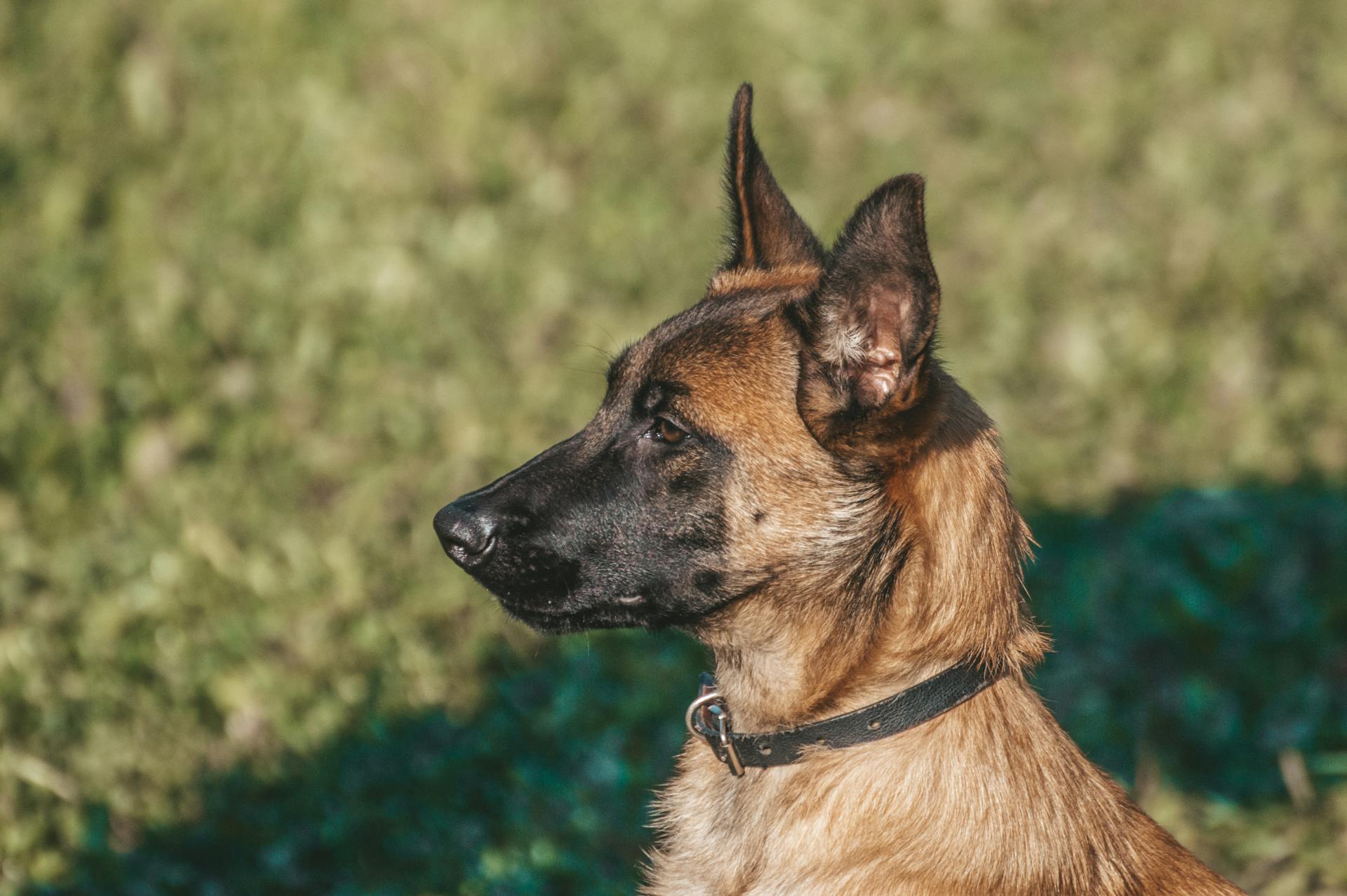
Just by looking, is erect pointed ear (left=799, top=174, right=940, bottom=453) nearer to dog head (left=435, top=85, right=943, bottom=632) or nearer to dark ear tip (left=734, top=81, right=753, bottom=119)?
dog head (left=435, top=85, right=943, bottom=632)

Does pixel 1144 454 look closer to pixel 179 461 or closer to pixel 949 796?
pixel 949 796

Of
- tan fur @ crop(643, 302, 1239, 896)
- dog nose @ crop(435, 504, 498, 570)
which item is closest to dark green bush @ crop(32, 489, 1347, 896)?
tan fur @ crop(643, 302, 1239, 896)

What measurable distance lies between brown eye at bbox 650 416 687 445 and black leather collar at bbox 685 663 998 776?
0.85 metres

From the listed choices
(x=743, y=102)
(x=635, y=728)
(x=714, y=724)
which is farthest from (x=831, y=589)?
(x=635, y=728)

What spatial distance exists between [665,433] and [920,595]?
0.85 metres

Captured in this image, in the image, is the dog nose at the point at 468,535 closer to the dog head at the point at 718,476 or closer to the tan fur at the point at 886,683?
the dog head at the point at 718,476

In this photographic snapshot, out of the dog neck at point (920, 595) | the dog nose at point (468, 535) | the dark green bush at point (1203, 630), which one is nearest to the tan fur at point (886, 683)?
the dog neck at point (920, 595)

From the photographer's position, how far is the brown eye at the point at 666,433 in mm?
3506

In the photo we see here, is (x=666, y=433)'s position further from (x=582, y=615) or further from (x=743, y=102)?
(x=743, y=102)

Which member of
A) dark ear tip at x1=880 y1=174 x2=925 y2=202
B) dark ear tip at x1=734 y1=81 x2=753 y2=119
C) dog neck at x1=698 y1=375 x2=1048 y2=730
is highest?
dark ear tip at x1=734 y1=81 x2=753 y2=119

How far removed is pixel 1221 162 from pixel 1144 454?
350 cm

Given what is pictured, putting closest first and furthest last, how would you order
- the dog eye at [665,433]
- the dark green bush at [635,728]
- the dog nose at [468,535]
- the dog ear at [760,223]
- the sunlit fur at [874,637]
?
the sunlit fur at [874,637] → the dog nose at [468,535] → the dog eye at [665,433] → the dog ear at [760,223] → the dark green bush at [635,728]

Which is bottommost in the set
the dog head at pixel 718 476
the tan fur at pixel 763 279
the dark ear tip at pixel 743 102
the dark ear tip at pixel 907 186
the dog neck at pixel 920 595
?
the dog neck at pixel 920 595

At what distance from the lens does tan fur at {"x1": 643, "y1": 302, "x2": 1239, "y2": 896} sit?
10.2ft
